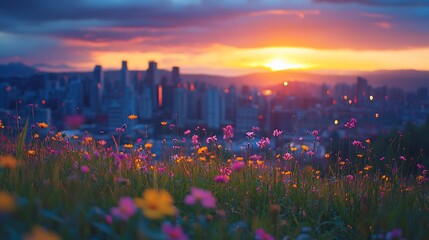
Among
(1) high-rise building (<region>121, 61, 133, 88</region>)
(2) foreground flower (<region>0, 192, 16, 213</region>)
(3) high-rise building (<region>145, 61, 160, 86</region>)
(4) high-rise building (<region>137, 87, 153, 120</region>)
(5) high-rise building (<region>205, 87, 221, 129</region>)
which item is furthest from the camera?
(3) high-rise building (<region>145, 61, 160, 86</region>)

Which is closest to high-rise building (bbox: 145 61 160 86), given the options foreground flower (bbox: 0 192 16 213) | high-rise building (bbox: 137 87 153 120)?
high-rise building (bbox: 137 87 153 120)

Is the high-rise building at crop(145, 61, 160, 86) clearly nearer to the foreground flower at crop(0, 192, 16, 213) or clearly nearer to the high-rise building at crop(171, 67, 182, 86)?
the high-rise building at crop(171, 67, 182, 86)

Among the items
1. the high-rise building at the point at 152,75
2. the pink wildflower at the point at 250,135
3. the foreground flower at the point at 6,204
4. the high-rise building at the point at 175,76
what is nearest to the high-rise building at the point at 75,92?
the high-rise building at the point at 152,75

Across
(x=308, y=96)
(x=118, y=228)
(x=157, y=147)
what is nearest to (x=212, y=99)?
(x=308, y=96)

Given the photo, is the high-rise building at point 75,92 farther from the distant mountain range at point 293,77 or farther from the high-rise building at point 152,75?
the high-rise building at point 152,75

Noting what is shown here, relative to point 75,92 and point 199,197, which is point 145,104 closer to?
point 75,92

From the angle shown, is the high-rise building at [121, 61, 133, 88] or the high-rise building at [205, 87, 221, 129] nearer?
the high-rise building at [205, 87, 221, 129]

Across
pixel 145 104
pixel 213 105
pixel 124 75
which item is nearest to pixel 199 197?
pixel 145 104
